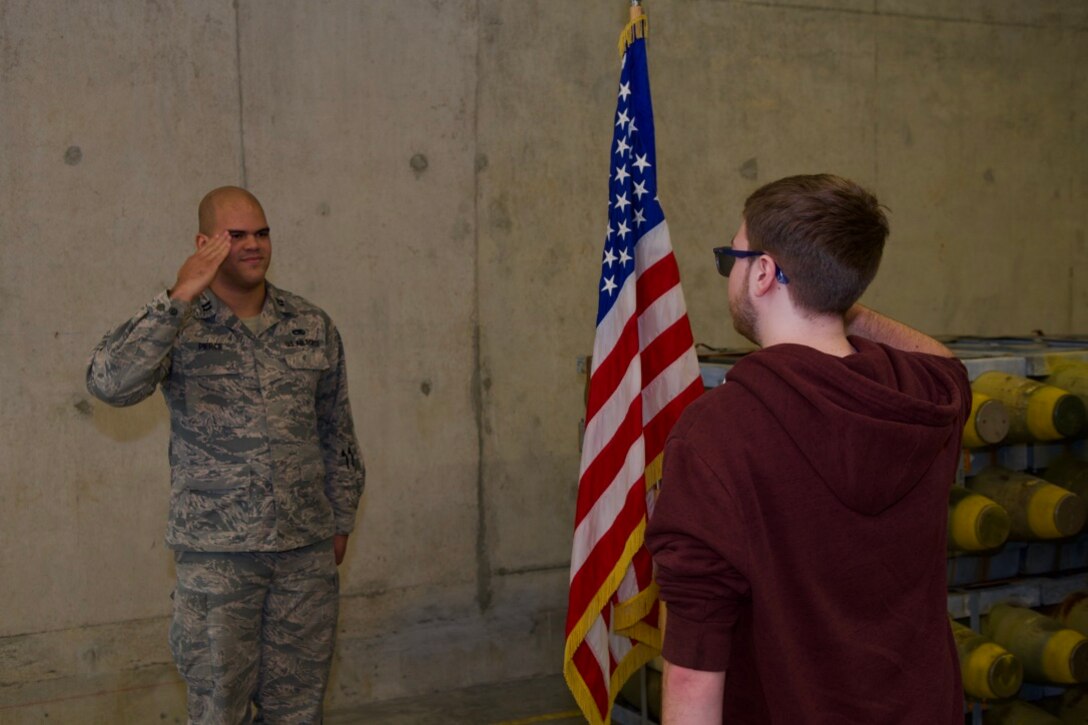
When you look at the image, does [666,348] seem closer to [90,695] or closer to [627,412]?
[627,412]

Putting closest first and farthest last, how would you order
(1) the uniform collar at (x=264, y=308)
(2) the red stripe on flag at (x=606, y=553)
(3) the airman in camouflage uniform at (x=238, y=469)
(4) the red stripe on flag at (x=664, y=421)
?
(2) the red stripe on flag at (x=606, y=553), (4) the red stripe on flag at (x=664, y=421), (3) the airman in camouflage uniform at (x=238, y=469), (1) the uniform collar at (x=264, y=308)

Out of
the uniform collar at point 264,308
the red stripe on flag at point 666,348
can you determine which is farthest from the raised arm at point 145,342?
the red stripe on flag at point 666,348

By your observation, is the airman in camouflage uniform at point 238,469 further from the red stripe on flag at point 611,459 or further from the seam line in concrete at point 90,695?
the seam line in concrete at point 90,695

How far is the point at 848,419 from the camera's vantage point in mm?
1415

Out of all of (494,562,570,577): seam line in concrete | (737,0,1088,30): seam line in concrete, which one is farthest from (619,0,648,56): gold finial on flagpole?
(494,562,570,577): seam line in concrete

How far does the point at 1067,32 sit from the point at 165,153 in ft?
14.8

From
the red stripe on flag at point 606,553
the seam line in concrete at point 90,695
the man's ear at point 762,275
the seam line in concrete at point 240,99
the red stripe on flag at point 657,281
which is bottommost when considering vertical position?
the seam line in concrete at point 90,695

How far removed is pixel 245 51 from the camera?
4203mm

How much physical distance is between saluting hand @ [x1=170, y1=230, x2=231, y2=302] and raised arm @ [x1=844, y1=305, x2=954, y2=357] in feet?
5.67

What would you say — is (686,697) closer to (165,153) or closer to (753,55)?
(165,153)

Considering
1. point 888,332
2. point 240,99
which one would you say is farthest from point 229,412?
point 888,332

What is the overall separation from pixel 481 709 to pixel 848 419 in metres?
3.31

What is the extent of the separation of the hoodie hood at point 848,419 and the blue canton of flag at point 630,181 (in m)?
1.41

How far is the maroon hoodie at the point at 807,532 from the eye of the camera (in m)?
1.42
